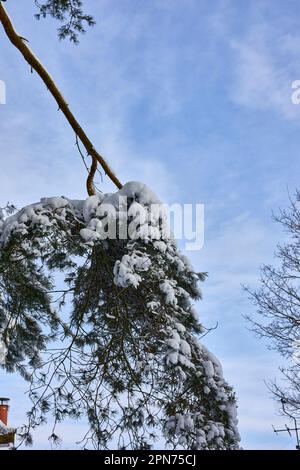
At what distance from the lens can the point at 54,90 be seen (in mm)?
5895

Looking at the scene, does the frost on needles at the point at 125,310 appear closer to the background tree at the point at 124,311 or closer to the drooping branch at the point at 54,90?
the background tree at the point at 124,311

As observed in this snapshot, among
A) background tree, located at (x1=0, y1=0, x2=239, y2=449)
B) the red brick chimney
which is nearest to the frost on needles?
background tree, located at (x1=0, y1=0, x2=239, y2=449)

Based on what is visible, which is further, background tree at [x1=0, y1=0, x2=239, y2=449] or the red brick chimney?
the red brick chimney

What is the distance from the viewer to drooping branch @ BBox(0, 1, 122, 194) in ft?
18.6

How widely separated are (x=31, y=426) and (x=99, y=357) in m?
0.93

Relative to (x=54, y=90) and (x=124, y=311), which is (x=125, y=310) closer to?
(x=124, y=311)

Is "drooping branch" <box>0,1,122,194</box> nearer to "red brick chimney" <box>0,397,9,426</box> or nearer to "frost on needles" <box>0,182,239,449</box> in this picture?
"frost on needles" <box>0,182,239,449</box>

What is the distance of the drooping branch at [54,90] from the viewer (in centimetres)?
566

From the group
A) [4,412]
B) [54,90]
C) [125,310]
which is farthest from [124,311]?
[4,412]

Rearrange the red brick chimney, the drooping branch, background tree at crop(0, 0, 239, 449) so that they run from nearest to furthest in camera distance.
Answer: background tree at crop(0, 0, 239, 449) < the drooping branch < the red brick chimney

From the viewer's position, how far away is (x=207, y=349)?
4445 mm

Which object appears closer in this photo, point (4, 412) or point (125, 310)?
point (125, 310)
